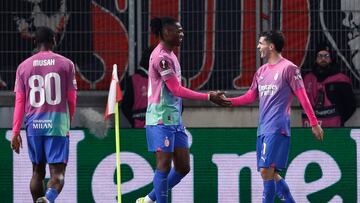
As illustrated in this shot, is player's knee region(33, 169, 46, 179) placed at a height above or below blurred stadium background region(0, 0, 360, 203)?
below

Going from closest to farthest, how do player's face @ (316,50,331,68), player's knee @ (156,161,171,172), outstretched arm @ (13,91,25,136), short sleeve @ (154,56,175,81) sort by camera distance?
1. short sleeve @ (154,56,175,81)
2. player's knee @ (156,161,171,172)
3. outstretched arm @ (13,91,25,136)
4. player's face @ (316,50,331,68)

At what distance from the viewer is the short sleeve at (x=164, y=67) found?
12914 mm

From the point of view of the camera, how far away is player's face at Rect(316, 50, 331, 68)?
16438mm

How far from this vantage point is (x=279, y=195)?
13.4 meters

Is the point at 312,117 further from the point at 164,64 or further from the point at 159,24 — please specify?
the point at 159,24

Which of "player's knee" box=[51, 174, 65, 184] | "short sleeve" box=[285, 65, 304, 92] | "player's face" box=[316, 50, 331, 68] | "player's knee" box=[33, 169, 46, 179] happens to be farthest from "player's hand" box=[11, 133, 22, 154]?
"player's face" box=[316, 50, 331, 68]

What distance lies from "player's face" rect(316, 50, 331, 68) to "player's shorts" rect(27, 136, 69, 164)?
450 centimetres

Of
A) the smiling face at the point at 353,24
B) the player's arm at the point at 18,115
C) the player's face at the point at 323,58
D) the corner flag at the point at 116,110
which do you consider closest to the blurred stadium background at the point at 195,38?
the smiling face at the point at 353,24

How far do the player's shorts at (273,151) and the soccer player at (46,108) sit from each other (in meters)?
1.98

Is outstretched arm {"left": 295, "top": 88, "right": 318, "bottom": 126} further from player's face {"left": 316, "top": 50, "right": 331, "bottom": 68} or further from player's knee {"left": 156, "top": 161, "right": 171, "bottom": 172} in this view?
player's face {"left": 316, "top": 50, "right": 331, "bottom": 68}

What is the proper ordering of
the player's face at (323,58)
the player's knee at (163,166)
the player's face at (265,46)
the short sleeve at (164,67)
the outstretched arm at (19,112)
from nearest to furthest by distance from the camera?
the short sleeve at (164,67) → the player's knee at (163,166) → the outstretched arm at (19,112) → the player's face at (265,46) → the player's face at (323,58)

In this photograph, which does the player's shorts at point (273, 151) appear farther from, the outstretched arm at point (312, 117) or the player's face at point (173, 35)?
the player's face at point (173, 35)

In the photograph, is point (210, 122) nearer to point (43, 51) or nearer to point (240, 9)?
point (240, 9)

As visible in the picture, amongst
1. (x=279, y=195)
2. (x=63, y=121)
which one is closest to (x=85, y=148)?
(x=63, y=121)
